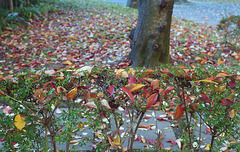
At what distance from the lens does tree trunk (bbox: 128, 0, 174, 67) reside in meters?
3.83

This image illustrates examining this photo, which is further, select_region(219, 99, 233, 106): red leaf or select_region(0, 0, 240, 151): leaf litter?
select_region(0, 0, 240, 151): leaf litter

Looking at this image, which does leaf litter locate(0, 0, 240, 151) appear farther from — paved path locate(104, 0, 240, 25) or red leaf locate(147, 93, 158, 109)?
paved path locate(104, 0, 240, 25)

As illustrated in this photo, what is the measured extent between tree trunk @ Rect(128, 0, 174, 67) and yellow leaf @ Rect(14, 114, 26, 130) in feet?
8.80

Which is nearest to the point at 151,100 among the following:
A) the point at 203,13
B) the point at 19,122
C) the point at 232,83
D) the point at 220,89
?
the point at 220,89

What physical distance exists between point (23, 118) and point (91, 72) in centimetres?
54

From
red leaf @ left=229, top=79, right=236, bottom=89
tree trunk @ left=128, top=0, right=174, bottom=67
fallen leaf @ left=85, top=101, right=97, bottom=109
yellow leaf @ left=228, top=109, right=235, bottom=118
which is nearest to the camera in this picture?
fallen leaf @ left=85, top=101, right=97, bottom=109

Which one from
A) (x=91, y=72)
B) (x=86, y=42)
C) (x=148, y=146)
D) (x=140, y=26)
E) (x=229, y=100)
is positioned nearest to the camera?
(x=229, y=100)

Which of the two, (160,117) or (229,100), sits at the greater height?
(229,100)

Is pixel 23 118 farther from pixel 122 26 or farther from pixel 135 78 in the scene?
pixel 122 26

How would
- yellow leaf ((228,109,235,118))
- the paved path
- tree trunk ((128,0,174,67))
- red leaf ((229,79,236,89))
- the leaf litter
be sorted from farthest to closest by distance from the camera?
the paved path → the leaf litter → tree trunk ((128,0,174,67)) → red leaf ((229,79,236,89)) → yellow leaf ((228,109,235,118))

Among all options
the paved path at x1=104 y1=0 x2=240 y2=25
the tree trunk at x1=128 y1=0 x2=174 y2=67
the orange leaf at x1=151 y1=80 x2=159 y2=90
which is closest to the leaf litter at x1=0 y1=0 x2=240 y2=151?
the tree trunk at x1=128 y1=0 x2=174 y2=67

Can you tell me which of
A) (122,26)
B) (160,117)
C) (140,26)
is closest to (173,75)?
(160,117)

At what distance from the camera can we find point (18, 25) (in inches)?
285

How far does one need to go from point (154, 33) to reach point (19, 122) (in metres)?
2.96
